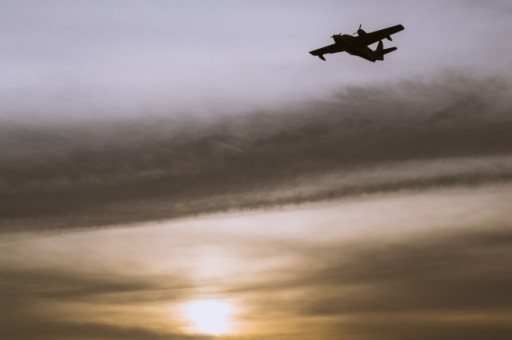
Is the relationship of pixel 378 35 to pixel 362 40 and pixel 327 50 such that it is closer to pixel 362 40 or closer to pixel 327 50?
pixel 362 40

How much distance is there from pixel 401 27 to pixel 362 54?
8763 mm

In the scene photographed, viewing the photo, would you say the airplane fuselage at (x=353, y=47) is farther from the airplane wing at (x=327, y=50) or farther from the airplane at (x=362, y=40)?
the airplane wing at (x=327, y=50)

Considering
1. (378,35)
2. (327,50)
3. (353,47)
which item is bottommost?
(353,47)

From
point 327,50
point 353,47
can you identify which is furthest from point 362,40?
point 327,50

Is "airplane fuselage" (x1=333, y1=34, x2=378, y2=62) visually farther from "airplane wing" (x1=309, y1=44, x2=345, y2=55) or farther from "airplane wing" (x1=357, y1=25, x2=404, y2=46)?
"airplane wing" (x1=309, y1=44, x2=345, y2=55)

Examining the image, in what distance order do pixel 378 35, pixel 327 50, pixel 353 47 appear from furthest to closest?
pixel 327 50
pixel 378 35
pixel 353 47

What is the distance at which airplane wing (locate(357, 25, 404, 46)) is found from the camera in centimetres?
16775

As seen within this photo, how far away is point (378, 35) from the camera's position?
16900 cm

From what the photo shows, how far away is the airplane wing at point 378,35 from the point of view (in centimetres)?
16775

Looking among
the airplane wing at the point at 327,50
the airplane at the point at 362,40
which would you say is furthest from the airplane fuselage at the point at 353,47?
the airplane wing at the point at 327,50

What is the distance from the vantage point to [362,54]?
169 m

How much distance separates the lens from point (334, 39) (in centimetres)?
16462

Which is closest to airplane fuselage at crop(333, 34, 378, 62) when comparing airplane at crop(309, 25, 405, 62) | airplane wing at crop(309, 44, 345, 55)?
airplane at crop(309, 25, 405, 62)

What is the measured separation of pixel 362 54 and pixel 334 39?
7.58 m
